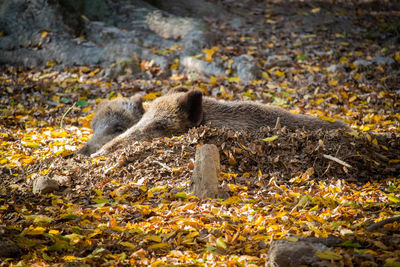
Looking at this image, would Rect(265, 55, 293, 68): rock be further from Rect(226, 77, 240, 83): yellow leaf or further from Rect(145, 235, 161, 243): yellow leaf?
Rect(145, 235, 161, 243): yellow leaf

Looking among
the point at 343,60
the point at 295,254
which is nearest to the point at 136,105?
the point at 295,254

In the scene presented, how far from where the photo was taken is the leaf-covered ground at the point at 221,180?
109 inches

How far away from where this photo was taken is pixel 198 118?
5.25m

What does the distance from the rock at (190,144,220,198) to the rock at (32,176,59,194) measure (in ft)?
5.15

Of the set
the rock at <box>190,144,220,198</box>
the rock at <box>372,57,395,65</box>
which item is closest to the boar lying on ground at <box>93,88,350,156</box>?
the rock at <box>190,144,220,198</box>

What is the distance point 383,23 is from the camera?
468 inches

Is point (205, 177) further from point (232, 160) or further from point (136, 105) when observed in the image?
point (136, 105)

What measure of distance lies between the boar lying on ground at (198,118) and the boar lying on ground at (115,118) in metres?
0.68

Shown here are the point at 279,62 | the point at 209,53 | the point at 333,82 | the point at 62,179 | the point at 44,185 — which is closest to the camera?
the point at 44,185

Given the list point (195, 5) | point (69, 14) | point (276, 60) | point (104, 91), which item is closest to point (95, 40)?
point (69, 14)

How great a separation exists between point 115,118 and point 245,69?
15.0 feet

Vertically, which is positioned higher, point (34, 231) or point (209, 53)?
point (209, 53)

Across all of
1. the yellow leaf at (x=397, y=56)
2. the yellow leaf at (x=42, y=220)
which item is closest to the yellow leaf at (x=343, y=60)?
the yellow leaf at (x=397, y=56)

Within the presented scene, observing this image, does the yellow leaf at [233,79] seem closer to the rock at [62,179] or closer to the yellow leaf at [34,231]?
the rock at [62,179]
